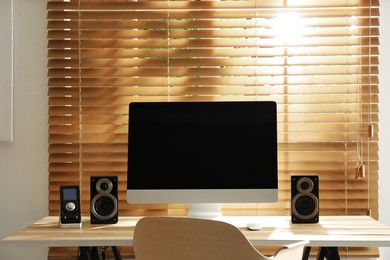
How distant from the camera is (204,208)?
3467 mm

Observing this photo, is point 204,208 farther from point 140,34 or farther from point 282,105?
point 140,34

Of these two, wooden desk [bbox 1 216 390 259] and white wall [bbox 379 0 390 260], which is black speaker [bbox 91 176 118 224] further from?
white wall [bbox 379 0 390 260]

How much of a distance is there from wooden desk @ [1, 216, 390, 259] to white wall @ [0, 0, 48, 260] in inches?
13.5

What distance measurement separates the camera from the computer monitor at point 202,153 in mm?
3416

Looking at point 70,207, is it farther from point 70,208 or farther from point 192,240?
point 192,240

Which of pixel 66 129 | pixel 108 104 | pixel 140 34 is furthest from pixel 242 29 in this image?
pixel 66 129

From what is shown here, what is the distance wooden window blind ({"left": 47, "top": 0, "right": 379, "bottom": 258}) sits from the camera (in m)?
3.79

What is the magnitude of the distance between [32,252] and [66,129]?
0.76 m

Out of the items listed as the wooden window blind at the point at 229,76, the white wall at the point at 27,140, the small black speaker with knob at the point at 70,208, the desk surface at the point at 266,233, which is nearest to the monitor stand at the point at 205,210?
the desk surface at the point at 266,233

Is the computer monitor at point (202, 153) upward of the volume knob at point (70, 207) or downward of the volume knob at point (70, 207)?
upward

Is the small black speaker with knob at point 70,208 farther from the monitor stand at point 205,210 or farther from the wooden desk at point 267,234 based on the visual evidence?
the monitor stand at point 205,210

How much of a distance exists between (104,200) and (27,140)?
723 mm

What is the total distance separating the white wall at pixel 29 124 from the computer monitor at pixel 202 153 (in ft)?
2.39

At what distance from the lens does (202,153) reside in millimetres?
3441
